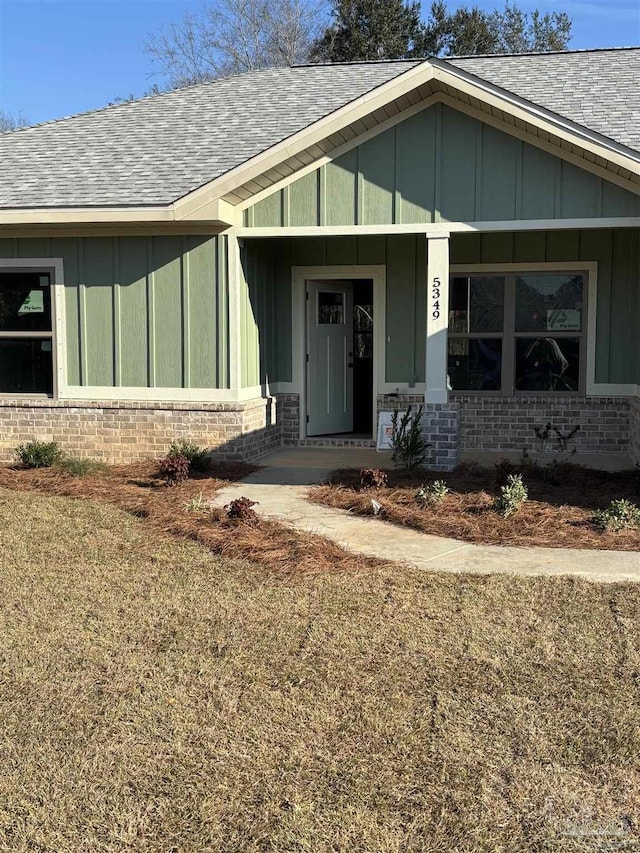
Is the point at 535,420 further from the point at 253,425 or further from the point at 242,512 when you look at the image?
the point at 242,512

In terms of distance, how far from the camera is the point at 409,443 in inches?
372

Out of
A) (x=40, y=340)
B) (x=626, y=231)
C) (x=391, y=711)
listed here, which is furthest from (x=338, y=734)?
(x=626, y=231)

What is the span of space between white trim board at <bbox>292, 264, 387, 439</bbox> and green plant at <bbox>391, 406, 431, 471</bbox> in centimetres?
201

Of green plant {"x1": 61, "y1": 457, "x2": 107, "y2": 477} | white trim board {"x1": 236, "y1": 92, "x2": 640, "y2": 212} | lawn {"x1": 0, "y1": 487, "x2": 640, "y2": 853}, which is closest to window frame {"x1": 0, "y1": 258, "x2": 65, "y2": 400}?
green plant {"x1": 61, "y1": 457, "x2": 107, "y2": 477}

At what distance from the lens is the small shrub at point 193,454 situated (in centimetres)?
968

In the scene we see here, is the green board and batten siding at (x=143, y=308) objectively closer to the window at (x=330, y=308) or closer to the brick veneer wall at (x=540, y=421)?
the window at (x=330, y=308)

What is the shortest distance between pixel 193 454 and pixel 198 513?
2368mm

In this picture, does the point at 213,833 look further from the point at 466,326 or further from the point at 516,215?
the point at 466,326

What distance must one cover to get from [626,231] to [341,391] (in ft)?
15.0

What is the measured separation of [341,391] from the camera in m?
12.6

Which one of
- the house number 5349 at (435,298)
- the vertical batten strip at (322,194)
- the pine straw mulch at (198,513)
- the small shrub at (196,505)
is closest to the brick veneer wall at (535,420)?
the house number 5349 at (435,298)

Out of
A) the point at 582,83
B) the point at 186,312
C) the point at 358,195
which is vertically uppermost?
the point at 582,83

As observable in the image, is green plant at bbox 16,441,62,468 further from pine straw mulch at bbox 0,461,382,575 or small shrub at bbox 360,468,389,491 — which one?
small shrub at bbox 360,468,389,491

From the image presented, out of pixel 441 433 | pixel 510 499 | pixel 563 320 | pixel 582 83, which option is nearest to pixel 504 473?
pixel 441 433
